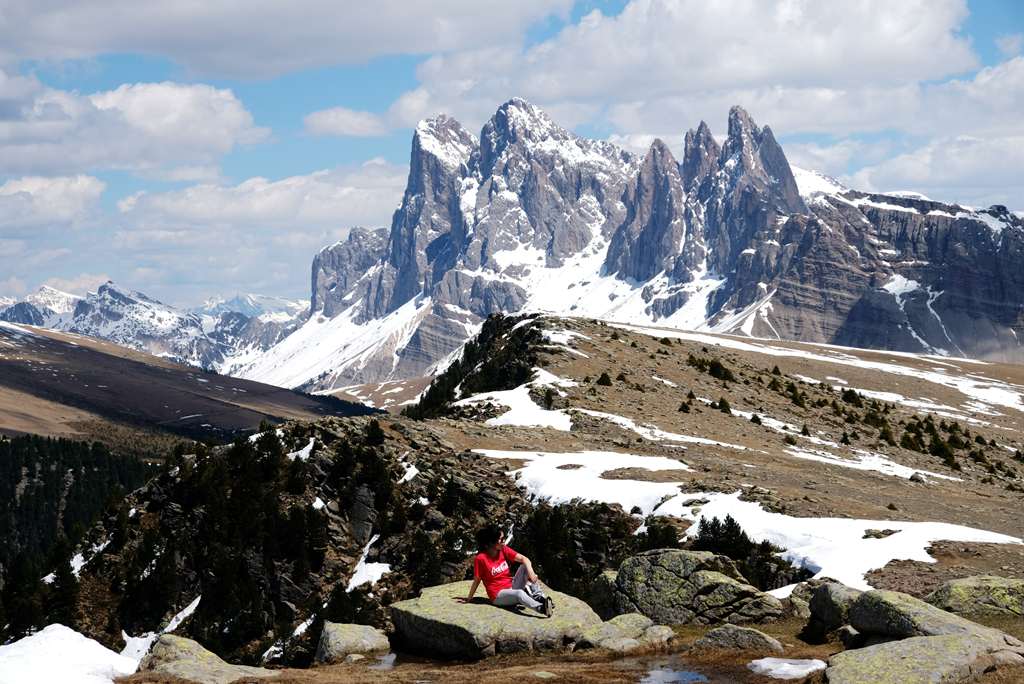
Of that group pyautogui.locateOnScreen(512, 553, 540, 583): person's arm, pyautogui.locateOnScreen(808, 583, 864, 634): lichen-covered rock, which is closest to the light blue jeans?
pyautogui.locateOnScreen(512, 553, 540, 583): person's arm

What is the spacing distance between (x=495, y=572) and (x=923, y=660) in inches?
397

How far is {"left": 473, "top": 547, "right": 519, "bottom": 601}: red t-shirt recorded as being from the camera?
2189cm

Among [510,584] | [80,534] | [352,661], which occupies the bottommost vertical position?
[80,534]

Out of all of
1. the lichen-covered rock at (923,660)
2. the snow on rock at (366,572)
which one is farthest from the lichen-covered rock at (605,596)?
the snow on rock at (366,572)

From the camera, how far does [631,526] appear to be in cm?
3547

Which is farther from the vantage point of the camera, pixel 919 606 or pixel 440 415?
pixel 440 415

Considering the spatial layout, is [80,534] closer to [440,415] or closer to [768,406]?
[440,415]

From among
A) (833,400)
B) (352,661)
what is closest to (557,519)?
(352,661)

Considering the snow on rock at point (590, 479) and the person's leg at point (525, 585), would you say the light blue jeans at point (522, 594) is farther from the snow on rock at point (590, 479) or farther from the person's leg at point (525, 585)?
the snow on rock at point (590, 479)

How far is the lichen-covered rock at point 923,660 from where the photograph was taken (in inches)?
611

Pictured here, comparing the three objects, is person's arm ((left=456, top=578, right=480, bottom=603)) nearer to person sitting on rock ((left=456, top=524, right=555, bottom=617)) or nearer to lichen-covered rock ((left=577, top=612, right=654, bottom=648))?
person sitting on rock ((left=456, top=524, right=555, bottom=617))

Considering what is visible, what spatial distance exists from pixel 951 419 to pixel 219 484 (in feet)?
207

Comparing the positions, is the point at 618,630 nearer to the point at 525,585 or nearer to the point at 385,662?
the point at 525,585

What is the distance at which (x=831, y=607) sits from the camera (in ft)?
68.0
